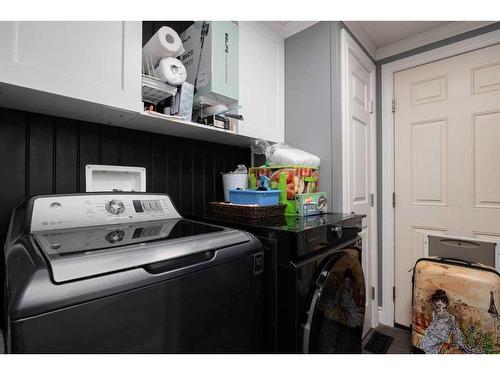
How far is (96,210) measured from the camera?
988 millimetres

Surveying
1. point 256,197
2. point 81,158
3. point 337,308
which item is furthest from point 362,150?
point 81,158

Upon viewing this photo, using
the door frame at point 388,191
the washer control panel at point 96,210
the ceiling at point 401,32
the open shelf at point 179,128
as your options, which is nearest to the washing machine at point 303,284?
the washer control panel at point 96,210

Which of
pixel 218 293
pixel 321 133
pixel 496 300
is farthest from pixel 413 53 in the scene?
pixel 218 293

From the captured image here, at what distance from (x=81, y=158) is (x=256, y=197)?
88 cm

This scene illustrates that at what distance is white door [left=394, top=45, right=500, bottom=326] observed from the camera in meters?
1.73

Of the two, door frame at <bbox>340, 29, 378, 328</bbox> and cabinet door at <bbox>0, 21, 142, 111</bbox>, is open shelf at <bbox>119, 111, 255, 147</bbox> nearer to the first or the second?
cabinet door at <bbox>0, 21, 142, 111</bbox>

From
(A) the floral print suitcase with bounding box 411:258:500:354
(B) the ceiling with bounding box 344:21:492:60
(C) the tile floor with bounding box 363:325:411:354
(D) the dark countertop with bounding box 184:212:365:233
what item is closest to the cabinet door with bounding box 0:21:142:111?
(D) the dark countertop with bounding box 184:212:365:233

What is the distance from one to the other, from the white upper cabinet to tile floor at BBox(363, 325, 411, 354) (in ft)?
5.66

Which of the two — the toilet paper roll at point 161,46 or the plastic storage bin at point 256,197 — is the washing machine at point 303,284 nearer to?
the plastic storage bin at point 256,197

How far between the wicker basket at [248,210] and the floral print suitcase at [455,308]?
3.96 feet

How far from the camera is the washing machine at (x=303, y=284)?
91cm

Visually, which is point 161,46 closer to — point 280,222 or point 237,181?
point 237,181
